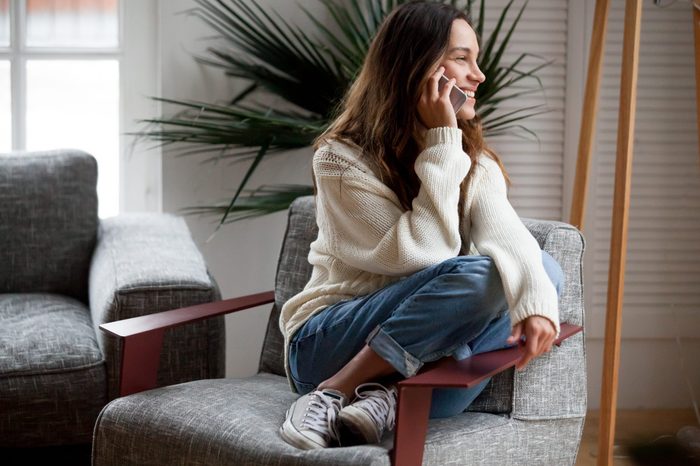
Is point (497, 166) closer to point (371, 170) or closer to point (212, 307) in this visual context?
point (371, 170)

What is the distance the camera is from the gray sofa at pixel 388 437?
154cm

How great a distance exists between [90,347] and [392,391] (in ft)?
2.51

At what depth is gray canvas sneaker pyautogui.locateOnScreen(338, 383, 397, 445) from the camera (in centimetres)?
154

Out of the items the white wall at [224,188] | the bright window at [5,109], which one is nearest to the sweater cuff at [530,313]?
the white wall at [224,188]

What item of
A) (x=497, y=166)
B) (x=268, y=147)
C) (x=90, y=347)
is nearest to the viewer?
(x=497, y=166)

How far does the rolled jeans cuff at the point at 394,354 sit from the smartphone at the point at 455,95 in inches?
18.8

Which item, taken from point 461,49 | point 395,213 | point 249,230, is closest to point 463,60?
point 461,49

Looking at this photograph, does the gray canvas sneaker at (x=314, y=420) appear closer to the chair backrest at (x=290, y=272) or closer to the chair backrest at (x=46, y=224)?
the chair backrest at (x=290, y=272)

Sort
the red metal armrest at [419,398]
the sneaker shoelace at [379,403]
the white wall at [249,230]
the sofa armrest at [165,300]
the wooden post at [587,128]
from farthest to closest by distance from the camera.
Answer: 1. the white wall at [249,230]
2. the wooden post at [587,128]
3. the sofa armrest at [165,300]
4. the sneaker shoelace at [379,403]
5. the red metal armrest at [419,398]

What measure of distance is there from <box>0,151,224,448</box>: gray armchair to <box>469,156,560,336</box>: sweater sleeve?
681 millimetres

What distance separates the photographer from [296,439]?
4.96ft

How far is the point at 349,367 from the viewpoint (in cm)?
168

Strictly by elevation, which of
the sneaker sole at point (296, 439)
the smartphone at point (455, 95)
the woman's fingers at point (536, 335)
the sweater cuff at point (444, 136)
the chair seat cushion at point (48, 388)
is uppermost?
the smartphone at point (455, 95)

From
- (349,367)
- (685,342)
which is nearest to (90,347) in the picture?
(349,367)
